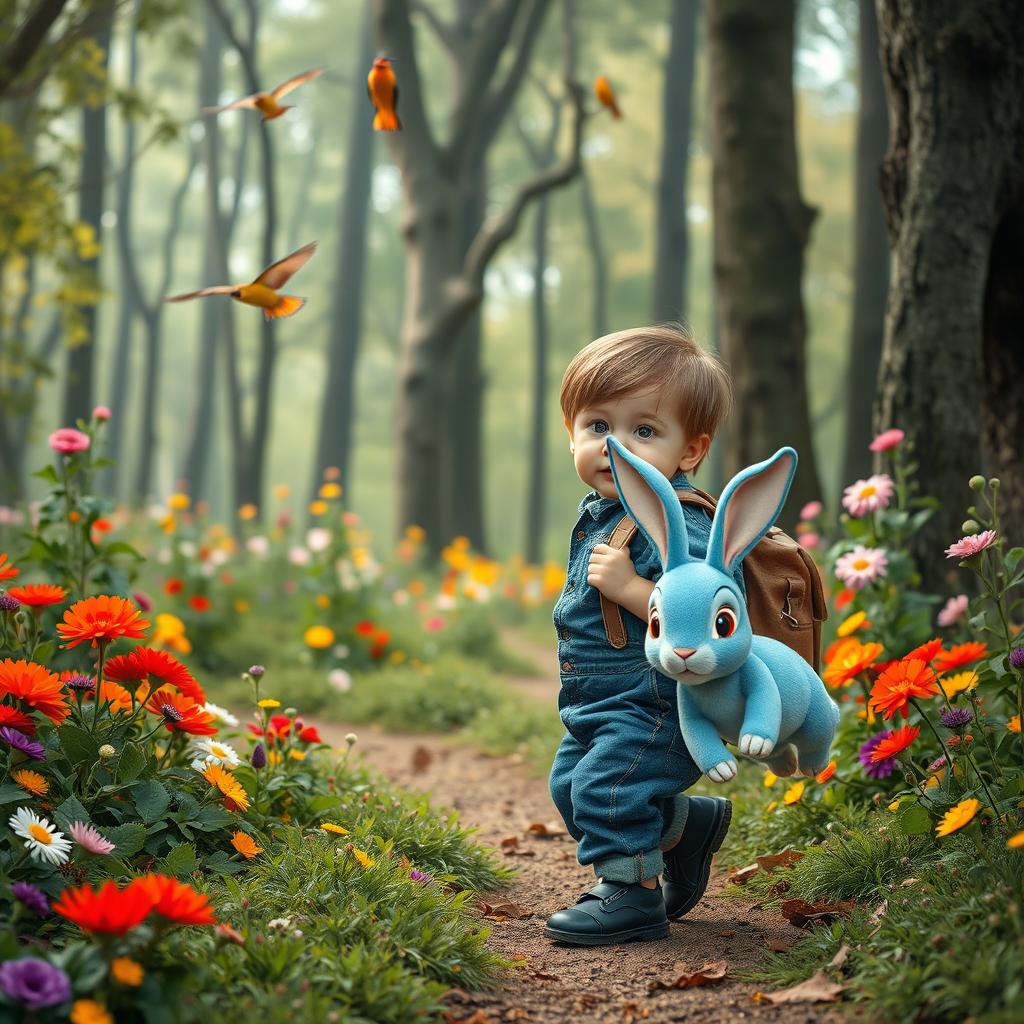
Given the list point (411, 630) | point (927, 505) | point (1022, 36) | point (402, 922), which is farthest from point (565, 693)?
point (411, 630)

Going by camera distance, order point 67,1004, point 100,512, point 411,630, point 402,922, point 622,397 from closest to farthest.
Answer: point 67,1004 < point 402,922 < point 622,397 < point 100,512 < point 411,630

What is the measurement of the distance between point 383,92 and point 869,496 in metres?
1.80

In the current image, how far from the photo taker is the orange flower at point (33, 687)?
221 centimetres

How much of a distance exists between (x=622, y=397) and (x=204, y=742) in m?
1.35

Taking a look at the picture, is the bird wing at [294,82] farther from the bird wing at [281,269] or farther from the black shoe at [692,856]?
the black shoe at [692,856]

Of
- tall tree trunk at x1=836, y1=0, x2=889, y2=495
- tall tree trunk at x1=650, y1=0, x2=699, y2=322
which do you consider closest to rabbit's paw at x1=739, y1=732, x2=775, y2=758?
tall tree trunk at x1=836, y1=0, x2=889, y2=495

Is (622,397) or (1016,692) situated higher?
(622,397)

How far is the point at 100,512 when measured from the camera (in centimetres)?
364

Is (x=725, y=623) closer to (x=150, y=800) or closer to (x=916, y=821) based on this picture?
(x=916, y=821)

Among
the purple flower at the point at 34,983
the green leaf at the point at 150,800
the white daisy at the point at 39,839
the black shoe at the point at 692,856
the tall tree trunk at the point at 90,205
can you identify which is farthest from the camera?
the tall tree trunk at the point at 90,205

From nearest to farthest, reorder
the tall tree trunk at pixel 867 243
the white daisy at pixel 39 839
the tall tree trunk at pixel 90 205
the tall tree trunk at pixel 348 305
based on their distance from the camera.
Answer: the white daisy at pixel 39 839, the tall tree trunk at pixel 867 243, the tall tree trunk at pixel 90 205, the tall tree trunk at pixel 348 305

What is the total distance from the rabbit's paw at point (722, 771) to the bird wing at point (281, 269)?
1464 mm

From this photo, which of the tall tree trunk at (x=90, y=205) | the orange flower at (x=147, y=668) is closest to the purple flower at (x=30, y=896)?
the orange flower at (x=147, y=668)

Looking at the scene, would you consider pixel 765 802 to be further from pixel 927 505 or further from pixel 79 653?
pixel 79 653
